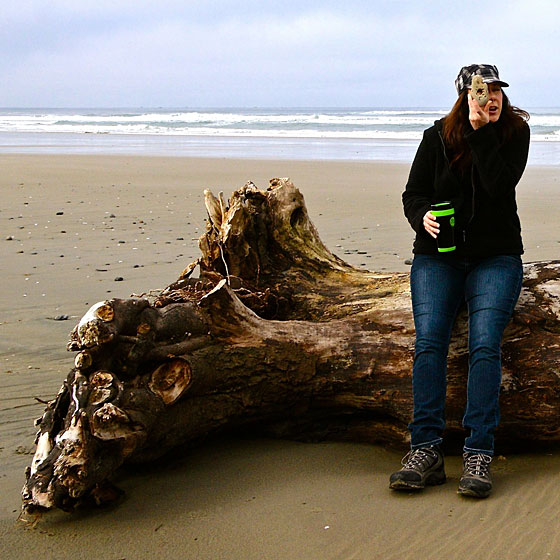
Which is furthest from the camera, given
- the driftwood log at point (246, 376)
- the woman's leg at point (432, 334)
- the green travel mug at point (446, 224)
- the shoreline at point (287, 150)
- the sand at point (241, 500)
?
the shoreline at point (287, 150)

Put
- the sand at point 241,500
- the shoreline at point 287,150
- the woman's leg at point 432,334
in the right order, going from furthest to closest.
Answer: the shoreline at point 287,150 → the woman's leg at point 432,334 → the sand at point 241,500

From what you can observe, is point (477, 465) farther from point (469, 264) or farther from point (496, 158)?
point (496, 158)

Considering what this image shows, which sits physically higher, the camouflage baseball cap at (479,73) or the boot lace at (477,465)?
the camouflage baseball cap at (479,73)

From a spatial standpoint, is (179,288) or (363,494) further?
(179,288)

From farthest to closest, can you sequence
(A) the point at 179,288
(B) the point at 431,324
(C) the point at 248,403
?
1. (A) the point at 179,288
2. (C) the point at 248,403
3. (B) the point at 431,324

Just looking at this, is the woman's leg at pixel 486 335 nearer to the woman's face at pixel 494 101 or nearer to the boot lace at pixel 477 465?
the boot lace at pixel 477 465

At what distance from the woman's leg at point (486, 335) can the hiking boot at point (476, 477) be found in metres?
0.04

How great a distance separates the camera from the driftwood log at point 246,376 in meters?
3.72

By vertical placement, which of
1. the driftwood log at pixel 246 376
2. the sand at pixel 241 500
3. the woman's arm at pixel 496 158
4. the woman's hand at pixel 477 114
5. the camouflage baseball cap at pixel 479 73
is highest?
the camouflage baseball cap at pixel 479 73

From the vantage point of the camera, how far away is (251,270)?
17.8ft

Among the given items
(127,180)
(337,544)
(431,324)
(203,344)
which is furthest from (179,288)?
(127,180)

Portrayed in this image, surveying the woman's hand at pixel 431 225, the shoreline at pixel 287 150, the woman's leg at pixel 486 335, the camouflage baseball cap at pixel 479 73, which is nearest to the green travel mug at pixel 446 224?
the woman's hand at pixel 431 225

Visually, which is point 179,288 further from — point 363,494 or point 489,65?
point 489,65

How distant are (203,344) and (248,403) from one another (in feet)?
1.59
